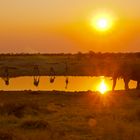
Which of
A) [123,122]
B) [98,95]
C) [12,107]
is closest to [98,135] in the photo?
[123,122]

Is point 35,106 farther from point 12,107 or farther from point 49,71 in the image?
point 49,71

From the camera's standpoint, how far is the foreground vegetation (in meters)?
17.9

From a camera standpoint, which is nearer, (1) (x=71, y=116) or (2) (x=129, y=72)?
(1) (x=71, y=116)

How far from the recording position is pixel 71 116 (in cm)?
2203

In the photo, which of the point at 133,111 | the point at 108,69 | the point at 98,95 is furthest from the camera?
the point at 108,69

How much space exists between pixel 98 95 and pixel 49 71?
33.8 meters

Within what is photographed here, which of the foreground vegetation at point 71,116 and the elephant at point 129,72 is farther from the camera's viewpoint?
the elephant at point 129,72

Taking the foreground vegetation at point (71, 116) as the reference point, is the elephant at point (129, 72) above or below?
above

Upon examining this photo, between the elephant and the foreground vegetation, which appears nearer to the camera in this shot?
the foreground vegetation

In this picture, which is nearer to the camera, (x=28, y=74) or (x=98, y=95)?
(x=98, y=95)

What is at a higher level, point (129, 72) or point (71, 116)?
point (129, 72)

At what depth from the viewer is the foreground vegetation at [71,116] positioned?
17864mm

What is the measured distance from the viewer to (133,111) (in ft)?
75.2

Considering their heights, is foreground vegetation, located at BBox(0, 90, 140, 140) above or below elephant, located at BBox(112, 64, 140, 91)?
below
